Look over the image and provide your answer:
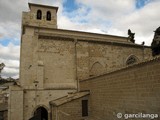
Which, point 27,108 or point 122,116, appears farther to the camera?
point 27,108

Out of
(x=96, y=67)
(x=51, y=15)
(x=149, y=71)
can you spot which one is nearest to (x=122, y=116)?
(x=149, y=71)

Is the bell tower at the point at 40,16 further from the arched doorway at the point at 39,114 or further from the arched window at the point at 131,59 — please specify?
the arched doorway at the point at 39,114

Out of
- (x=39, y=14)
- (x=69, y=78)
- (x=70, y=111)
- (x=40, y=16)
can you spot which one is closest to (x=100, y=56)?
(x=69, y=78)

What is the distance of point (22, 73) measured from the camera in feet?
58.2

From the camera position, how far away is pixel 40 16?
80.5ft

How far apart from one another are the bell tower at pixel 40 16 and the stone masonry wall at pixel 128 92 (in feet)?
44.3

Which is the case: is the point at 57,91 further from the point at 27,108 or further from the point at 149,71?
the point at 149,71

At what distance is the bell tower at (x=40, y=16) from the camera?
23.8m

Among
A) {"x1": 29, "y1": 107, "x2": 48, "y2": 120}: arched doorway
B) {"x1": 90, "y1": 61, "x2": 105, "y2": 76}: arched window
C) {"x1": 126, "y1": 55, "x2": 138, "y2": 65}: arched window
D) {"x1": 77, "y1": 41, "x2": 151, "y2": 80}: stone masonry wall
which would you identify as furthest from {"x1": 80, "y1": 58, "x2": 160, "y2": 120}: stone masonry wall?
{"x1": 126, "y1": 55, "x2": 138, "y2": 65}: arched window

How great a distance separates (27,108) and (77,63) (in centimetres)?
578

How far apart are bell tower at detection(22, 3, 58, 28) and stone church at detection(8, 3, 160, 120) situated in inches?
19.8

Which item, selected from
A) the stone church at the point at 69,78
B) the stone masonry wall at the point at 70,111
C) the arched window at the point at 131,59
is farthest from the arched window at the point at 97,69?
the stone masonry wall at the point at 70,111

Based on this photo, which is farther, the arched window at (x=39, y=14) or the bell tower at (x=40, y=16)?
the arched window at (x=39, y=14)

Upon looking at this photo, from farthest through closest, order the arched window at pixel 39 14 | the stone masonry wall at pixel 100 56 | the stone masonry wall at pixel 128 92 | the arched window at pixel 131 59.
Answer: the arched window at pixel 39 14 < the arched window at pixel 131 59 < the stone masonry wall at pixel 100 56 < the stone masonry wall at pixel 128 92
